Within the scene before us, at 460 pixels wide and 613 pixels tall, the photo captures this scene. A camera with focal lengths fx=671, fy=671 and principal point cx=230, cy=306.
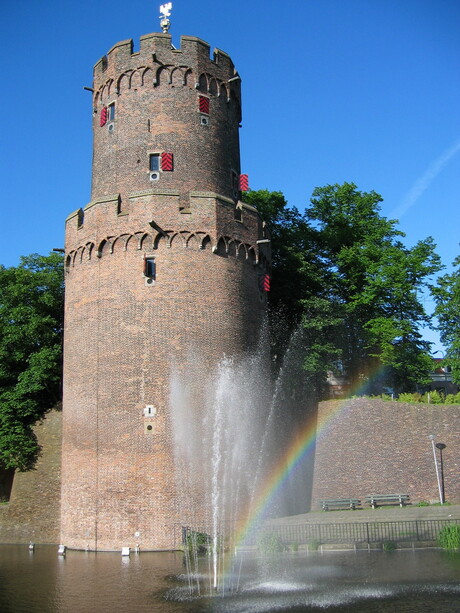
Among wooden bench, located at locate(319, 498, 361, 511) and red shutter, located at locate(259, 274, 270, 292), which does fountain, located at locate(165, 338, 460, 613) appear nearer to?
wooden bench, located at locate(319, 498, 361, 511)

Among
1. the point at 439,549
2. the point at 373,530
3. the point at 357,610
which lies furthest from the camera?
the point at 373,530

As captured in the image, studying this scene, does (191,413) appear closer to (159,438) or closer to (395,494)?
(159,438)

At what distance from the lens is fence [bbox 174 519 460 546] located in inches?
Result: 665

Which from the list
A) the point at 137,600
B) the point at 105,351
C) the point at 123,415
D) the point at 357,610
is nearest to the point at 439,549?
the point at 357,610

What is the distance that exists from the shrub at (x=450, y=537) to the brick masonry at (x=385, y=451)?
681cm

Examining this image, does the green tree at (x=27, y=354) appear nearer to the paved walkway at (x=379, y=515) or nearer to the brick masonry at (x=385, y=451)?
the paved walkway at (x=379, y=515)

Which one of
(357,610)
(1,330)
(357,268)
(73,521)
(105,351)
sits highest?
(357,268)

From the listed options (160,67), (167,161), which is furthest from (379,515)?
(160,67)

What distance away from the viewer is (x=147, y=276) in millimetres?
20984

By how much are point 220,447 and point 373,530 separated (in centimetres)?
503

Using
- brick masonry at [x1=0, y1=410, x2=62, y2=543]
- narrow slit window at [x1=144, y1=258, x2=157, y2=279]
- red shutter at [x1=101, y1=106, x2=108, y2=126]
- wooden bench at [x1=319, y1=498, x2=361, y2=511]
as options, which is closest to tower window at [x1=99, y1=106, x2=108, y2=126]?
red shutter at [x1=101, y1=106, x2=108, y2=126]

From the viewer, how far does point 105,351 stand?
68.1 feet

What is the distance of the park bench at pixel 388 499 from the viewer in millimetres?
22750

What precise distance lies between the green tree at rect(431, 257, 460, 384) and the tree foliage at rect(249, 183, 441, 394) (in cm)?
87
